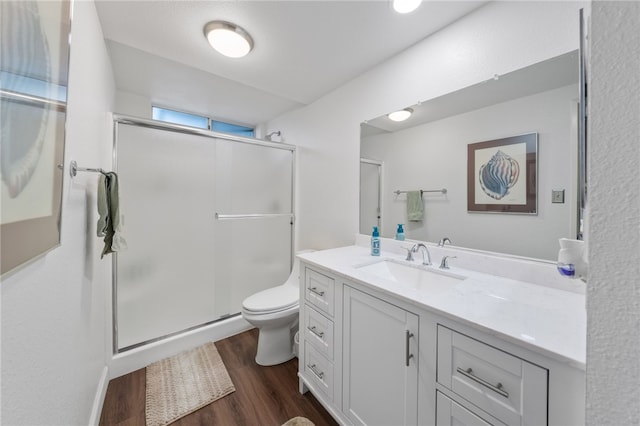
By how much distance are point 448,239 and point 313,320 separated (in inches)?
37.0

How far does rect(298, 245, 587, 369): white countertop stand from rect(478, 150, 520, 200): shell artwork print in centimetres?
44

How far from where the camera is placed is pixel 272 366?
183cm

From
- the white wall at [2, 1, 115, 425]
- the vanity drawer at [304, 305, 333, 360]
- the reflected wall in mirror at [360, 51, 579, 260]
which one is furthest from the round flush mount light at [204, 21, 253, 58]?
the vanity drawer at [304, 305, 333, 360]

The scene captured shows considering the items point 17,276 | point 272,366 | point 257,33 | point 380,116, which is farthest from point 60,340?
point 380,116

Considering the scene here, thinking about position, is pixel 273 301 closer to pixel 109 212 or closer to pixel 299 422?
pixel 299 422

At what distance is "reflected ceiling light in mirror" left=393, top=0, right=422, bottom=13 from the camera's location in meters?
1.24

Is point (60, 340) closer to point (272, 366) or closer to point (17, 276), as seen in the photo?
point (17, 276)

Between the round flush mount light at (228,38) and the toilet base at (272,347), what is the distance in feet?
6.49

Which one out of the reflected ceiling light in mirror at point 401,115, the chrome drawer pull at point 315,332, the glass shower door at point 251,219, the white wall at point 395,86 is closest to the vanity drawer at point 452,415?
the chrome drawer pull at point 315,332

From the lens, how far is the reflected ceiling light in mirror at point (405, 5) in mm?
1243

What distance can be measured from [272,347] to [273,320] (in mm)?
288

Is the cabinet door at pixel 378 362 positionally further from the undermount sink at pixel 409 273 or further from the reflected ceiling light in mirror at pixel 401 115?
the reflected ceiling light in mirror at pixel 401 115

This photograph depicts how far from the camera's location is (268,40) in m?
1.58

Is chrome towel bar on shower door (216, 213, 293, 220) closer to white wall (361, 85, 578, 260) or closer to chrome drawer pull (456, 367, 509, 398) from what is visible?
white wall (361, 85, 578, 260)
